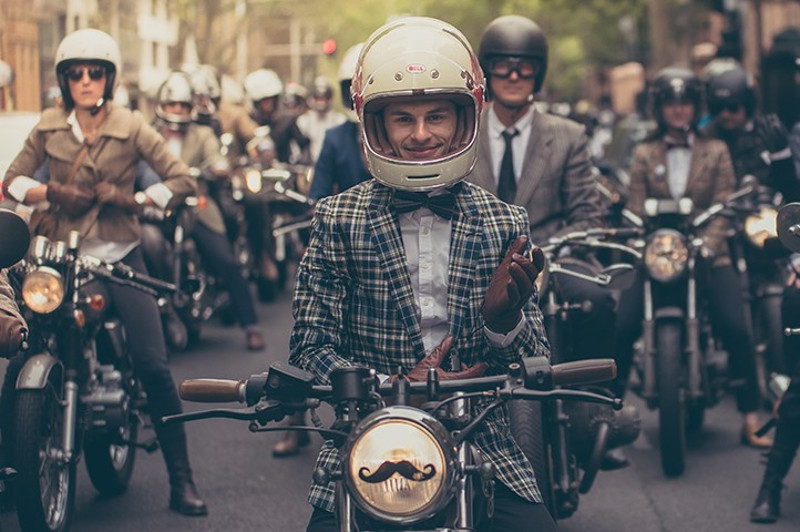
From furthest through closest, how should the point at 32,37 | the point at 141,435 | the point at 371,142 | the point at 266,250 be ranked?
the point at 32,37 < the point at 266,250 < the point at 141,435 < the point at 371,142

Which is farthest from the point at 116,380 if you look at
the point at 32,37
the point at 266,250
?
the point at 32,37

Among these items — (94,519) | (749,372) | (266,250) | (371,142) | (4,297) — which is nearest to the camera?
(371,142)

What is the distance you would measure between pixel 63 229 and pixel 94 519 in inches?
52.3

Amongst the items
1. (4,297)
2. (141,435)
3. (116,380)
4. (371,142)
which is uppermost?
(371,142)

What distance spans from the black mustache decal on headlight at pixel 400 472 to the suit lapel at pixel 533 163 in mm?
3694

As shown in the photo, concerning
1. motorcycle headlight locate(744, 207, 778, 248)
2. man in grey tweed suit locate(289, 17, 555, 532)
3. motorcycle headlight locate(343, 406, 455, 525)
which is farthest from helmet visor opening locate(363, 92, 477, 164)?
motorcycle headlight locate(744, 207, 778, 248)

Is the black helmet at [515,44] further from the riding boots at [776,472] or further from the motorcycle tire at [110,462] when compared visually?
the motorcycle tire at [110,462]

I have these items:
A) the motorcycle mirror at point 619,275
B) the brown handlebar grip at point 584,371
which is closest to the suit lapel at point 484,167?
the motorcycle mirror at point 619,275

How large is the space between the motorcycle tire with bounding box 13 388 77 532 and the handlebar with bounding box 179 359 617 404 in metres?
2.67

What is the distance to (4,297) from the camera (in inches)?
194

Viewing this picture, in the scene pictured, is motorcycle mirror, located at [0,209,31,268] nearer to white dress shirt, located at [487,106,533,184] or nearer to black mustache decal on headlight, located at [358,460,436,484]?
black mustache decal on headlight, located at [358,460,436,484]

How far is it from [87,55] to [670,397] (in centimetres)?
316

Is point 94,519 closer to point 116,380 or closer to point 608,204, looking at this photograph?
point 116,380

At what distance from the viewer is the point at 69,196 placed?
743 cm
